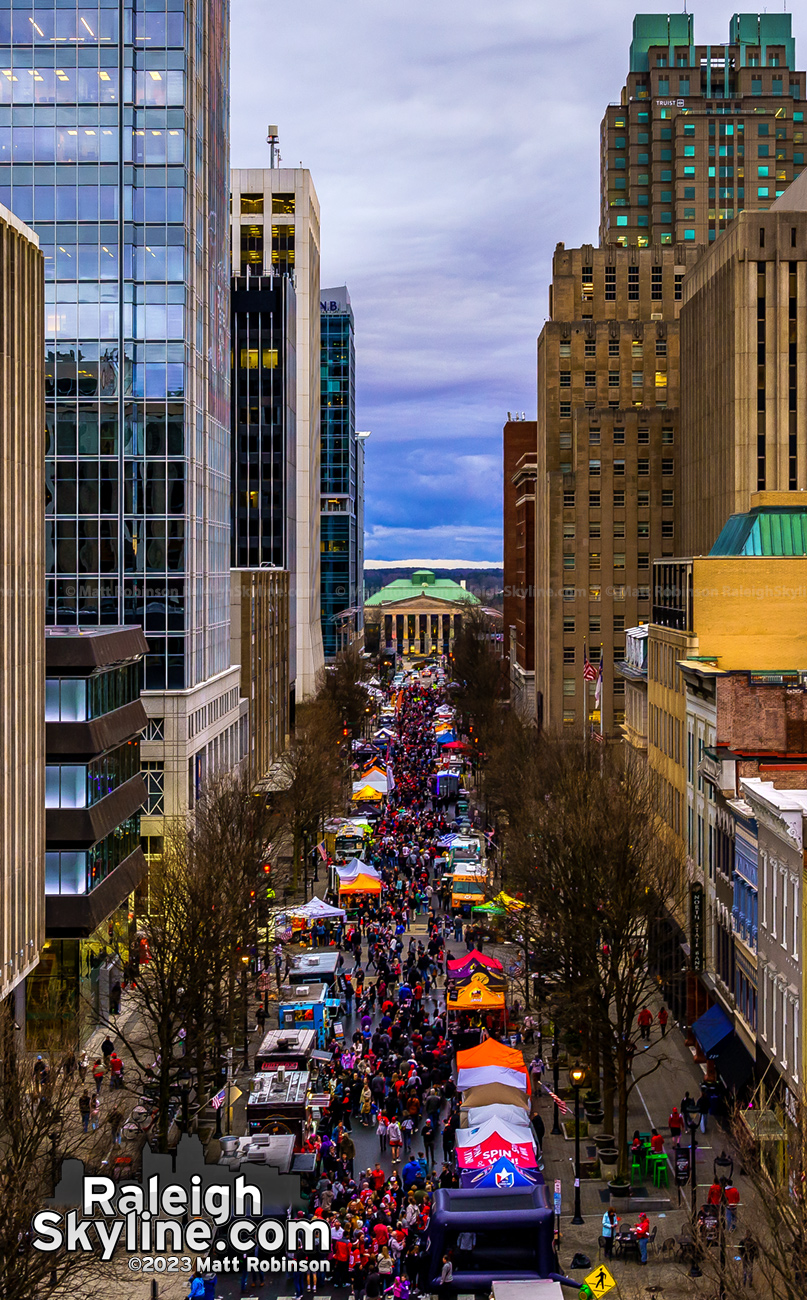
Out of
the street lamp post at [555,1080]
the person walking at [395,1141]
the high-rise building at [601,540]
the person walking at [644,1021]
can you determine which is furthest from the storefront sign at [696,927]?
the high-rise building at [601,540]

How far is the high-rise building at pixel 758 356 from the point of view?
96.8 meters

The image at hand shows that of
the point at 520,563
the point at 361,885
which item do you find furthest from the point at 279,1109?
the point at 520,563

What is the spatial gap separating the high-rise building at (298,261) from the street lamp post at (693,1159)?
112 metres

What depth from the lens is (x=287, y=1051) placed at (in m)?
44.3

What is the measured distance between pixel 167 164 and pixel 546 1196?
179ft

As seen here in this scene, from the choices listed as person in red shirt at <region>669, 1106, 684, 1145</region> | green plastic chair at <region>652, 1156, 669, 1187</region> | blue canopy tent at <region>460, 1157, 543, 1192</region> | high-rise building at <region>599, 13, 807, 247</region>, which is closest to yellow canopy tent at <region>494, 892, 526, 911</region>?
person in red shirt at <region>669, 1106, 684, 1145</region>

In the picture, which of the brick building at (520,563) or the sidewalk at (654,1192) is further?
the brick building at (520,563)

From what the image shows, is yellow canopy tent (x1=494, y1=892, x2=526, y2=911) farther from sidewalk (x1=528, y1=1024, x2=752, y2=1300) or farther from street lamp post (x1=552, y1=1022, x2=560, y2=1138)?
street lamp post (x1=552, y1=1022, x2=560, y2=1138)

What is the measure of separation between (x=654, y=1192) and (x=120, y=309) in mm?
49245

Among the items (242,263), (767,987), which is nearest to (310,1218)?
(767,987)

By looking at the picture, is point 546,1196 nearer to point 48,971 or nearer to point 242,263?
point 48,971

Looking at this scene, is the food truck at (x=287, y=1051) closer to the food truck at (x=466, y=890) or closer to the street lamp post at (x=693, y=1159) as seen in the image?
the street lamp post at (x=693, y=1159)

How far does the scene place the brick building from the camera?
498ft

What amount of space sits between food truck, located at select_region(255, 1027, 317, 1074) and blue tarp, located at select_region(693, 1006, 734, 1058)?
41.3 feet
